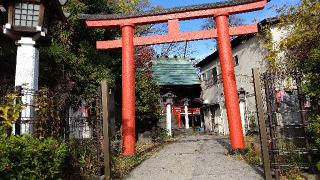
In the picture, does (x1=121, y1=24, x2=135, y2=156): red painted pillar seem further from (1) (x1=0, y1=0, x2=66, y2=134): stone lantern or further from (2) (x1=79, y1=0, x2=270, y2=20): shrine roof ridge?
(1) (x1=0, y1=0, x2=66, y2=134): stone lantern

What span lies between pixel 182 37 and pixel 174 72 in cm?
1537

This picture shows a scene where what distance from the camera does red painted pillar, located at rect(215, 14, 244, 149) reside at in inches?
412

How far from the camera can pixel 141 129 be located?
59.7 ft

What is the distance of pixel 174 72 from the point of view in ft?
89.2

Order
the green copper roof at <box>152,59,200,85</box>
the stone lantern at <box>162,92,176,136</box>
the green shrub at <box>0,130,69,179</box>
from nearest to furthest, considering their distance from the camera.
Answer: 1. the green shrub at <box>0,130,69,179</box>
2. the stone lantern at <box>162,92,176,136</box>
3. the green copper roof at <box>152,59,200,85</box>

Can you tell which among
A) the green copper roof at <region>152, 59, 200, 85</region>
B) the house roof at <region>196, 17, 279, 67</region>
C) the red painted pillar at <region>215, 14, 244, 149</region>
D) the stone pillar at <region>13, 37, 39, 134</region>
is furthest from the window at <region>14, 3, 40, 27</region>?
the green copper roof at <region>152, 59, 200, 85</region>

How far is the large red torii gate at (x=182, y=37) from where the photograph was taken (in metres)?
10.7

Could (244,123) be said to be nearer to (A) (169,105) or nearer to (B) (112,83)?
(A) (169,105)

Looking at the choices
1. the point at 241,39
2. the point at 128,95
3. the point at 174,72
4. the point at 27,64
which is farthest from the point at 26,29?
the point at 174,72

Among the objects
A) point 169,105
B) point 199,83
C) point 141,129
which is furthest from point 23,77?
point 199,83

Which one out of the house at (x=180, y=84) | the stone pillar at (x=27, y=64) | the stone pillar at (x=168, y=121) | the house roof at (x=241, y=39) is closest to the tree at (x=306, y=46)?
the house roof at (x=241, y=39)

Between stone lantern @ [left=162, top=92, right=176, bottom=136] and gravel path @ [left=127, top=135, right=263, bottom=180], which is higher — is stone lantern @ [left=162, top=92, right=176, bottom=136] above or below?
above

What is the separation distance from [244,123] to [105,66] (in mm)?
9865

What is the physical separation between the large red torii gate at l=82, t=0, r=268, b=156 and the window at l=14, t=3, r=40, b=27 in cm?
241
